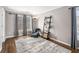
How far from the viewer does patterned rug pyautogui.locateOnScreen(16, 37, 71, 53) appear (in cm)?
193

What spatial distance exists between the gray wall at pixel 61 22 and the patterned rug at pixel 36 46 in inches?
9.3

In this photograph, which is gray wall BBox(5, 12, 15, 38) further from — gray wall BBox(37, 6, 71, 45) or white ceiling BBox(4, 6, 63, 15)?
gray wall BBox(37, 6, 71, 45)

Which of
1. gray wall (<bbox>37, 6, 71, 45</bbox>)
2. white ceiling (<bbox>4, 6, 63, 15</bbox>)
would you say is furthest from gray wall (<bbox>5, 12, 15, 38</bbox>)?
gray wall (<bbox>37, 6, 71, 45</bbox>)

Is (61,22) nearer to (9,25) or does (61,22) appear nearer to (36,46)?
(36,46)

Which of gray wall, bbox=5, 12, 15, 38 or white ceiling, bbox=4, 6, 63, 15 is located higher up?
white ceiling, bbox=4, 6, 63, 15

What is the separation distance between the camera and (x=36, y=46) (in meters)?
1.98

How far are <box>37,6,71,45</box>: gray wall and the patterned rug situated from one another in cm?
24

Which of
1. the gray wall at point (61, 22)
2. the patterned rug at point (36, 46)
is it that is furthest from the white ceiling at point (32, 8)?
the patterned rug at point (36, 46)

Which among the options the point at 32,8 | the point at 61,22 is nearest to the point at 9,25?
the point at 32,8

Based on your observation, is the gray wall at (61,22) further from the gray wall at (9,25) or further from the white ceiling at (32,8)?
the gray wall at (9,25)
